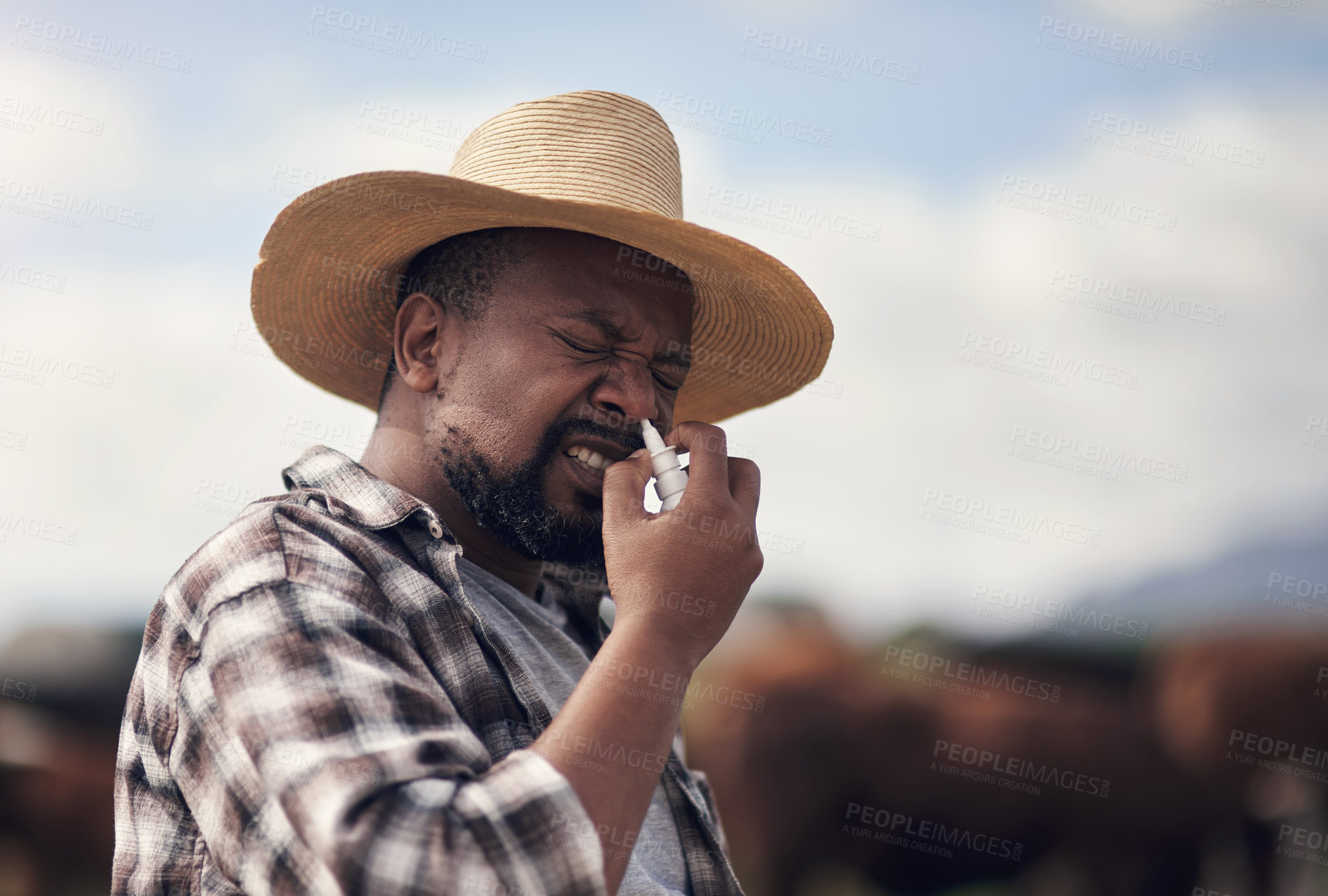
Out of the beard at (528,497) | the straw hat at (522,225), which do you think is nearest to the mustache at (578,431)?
the beard at (528,497)

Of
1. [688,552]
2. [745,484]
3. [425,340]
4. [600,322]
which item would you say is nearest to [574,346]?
[600,322]

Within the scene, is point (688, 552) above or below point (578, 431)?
below

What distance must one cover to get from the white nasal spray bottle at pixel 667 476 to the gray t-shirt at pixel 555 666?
0.44 metres

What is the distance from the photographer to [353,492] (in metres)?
1.83

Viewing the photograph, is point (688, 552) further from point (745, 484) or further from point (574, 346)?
point (574, 346)

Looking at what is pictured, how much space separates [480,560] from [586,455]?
16.2 inches

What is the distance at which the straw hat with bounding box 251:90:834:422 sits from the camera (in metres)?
1.96

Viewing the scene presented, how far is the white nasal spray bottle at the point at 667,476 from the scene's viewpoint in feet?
5.88

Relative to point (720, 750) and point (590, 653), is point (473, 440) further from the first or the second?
point (720, 750)

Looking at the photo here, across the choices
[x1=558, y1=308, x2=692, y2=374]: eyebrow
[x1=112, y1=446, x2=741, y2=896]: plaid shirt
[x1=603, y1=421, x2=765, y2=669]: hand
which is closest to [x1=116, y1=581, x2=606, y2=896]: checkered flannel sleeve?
[x1=112, y1=446, x2=741, y2=896]: plaid shirt

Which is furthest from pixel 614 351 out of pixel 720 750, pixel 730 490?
pixel 720 750

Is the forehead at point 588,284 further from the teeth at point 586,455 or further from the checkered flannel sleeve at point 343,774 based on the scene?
the checkered flannel sleeve at point 343,774

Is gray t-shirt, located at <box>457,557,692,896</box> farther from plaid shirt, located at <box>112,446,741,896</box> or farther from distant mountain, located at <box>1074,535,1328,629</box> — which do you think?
distant mountain, located at <box>1074,535,1328,629</box>

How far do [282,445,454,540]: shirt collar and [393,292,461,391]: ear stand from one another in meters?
0.30
